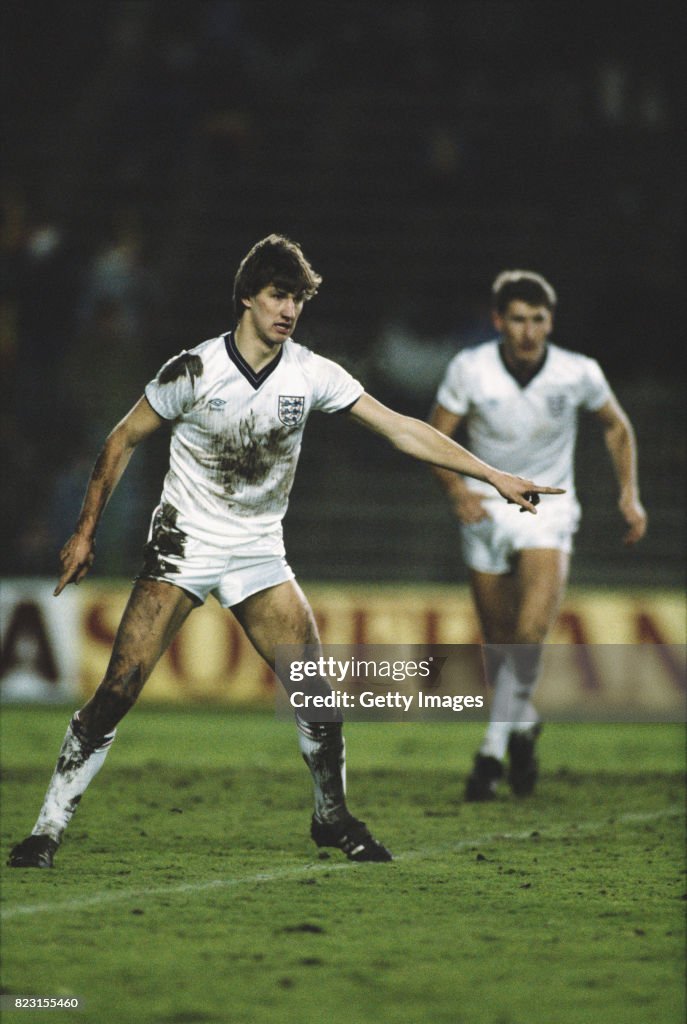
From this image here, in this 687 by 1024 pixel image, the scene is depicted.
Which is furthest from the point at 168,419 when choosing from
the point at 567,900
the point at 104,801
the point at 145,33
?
the point at 145,33

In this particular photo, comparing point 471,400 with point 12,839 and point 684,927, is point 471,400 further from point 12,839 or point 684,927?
point 684,927

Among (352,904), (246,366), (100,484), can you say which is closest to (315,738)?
(352,904)

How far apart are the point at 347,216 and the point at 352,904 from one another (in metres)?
14.4

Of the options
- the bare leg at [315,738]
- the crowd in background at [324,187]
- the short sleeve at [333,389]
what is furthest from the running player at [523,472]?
the crowd in background at [324,187]

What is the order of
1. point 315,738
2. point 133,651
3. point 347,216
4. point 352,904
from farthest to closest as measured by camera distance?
point 347,216, point 315,738, point 133,651, point 352,904

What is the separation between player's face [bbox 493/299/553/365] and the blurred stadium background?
20.7 ft

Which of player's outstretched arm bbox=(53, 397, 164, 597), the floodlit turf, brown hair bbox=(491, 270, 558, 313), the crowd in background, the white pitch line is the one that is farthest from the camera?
the crowd in background

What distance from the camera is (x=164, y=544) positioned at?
6375mm

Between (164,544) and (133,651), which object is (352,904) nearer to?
(133,651)

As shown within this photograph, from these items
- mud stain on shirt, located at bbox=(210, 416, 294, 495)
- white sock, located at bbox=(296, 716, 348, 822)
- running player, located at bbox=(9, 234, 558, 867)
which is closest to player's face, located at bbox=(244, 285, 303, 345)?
running player, located at bbox=(9, 234, 558, 867)

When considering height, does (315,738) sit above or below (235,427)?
below

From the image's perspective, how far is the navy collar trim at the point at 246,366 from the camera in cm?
621

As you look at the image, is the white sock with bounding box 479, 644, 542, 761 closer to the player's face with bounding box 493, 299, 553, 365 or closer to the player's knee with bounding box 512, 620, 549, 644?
the player's knee with bounding box 512, 620, 549, 644

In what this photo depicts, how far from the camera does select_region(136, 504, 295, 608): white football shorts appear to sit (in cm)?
634
